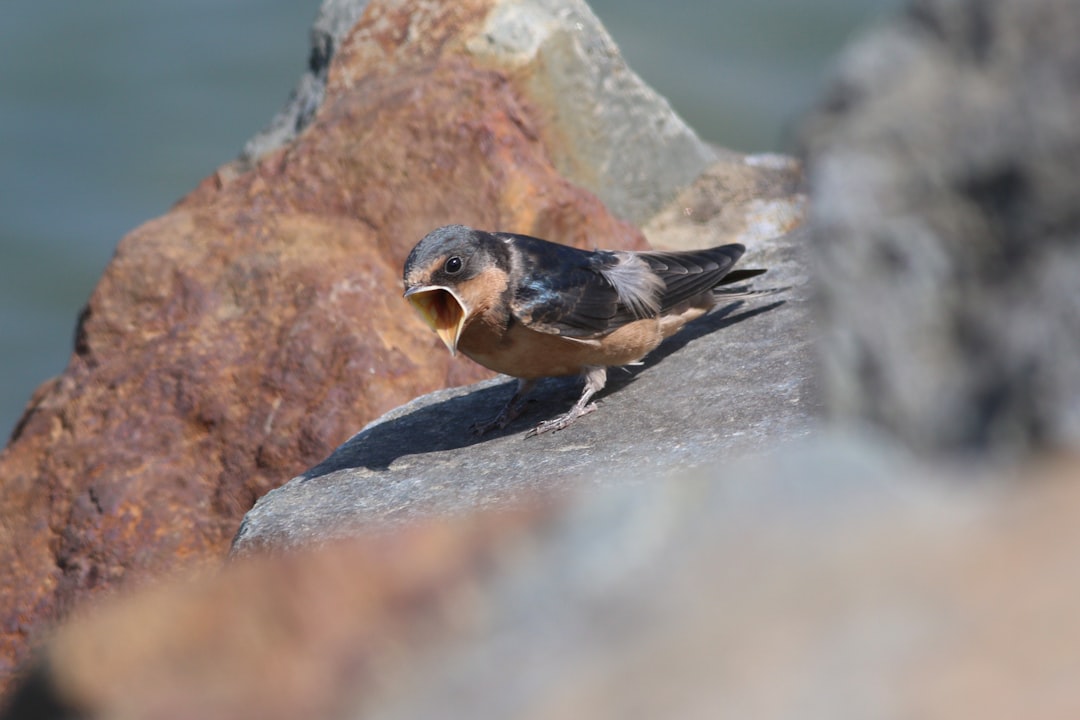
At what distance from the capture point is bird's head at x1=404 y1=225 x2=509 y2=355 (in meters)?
5.95

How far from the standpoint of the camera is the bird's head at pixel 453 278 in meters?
5.95

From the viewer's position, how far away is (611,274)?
663 cm

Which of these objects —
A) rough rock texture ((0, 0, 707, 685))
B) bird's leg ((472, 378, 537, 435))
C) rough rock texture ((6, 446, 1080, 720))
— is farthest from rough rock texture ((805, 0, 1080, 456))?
rough rock texture ((0, 0, 707, 685))

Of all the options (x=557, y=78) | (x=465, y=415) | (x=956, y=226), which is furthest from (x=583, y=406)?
(x=956, y=226)

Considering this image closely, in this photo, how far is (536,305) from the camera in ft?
20.2

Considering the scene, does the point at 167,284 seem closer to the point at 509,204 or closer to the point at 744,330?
the point at 509,204

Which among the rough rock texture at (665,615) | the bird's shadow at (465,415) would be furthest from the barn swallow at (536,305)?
the rough rock texture at (665,615)

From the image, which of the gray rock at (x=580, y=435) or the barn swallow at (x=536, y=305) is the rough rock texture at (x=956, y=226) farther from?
the barn swallow at (x=536, y=305)

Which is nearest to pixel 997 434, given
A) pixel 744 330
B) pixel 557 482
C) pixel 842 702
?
pixel 842 702

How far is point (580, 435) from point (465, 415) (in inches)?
35.2

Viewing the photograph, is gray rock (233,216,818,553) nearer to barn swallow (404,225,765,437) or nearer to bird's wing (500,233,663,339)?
barn swallow (404,225,765,437)

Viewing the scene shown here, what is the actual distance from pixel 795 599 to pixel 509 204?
6017 mm

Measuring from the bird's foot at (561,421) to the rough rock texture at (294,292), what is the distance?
113 cm

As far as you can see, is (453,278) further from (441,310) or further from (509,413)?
(509,413)
